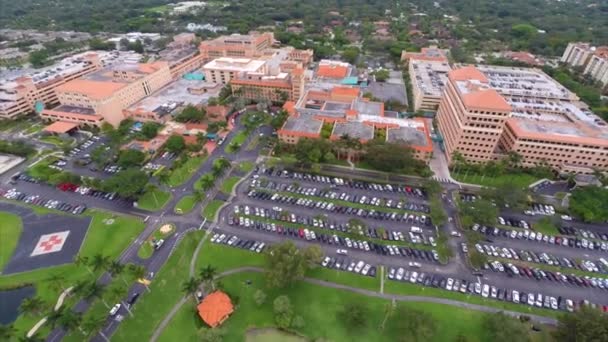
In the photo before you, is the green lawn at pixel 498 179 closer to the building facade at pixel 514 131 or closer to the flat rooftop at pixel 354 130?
the building facade at pixel 514 131

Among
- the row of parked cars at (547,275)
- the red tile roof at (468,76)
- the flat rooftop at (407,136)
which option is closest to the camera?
the row of parked cars at (547,275)

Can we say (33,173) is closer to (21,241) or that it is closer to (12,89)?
(21,241)

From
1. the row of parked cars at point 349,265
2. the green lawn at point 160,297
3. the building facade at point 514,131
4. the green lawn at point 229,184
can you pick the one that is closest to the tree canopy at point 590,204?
the building facade at point 514,131

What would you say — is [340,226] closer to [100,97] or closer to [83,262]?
[83,262]

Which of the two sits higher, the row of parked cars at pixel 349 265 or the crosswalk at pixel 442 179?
the crosswalk at pixel 442 179

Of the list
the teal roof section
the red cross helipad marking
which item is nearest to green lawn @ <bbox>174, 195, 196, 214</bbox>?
the red cross helipad marking

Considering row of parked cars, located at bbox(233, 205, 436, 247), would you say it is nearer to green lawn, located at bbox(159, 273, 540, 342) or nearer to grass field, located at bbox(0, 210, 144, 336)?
green lawn, located at bbox(159, 273, 540, 342)

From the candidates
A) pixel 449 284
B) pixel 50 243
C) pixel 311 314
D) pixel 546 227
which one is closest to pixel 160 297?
pixel 311 314
